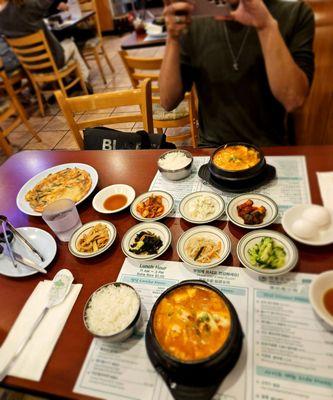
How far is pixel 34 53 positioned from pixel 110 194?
3913 millimetres

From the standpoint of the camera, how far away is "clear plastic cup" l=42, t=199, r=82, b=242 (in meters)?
1.17

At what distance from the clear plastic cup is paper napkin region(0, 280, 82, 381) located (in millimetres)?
232

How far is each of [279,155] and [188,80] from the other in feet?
2.52

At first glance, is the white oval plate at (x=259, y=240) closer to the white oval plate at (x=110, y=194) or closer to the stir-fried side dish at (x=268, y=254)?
the stir-fried side dish at (x=268, y=254)

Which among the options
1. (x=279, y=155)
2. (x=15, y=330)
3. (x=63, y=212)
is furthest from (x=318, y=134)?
(x=15, y=330)

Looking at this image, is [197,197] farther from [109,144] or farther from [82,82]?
[82,82]

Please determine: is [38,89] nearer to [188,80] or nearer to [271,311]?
[188,80]

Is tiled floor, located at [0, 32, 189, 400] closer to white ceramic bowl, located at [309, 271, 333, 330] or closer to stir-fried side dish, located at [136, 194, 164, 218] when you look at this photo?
stir-fried side dish, located at [136, 194, 164, 218]

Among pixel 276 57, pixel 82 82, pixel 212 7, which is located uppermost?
pixel 212 7

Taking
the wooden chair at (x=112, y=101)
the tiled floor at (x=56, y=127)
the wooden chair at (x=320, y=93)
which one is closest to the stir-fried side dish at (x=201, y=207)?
the wooden chair at (x=112, y=101)

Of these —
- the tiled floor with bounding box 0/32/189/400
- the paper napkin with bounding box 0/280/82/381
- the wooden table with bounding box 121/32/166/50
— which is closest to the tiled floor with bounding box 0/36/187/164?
the tiled floor with bounding box 0/32/189/400

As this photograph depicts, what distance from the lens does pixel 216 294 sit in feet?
2.76

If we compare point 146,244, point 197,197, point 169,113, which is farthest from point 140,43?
point 146,244

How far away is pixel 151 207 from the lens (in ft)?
4.10
